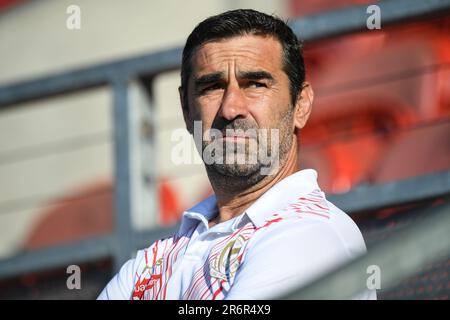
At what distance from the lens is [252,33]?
1.79 m

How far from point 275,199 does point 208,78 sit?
0.28 meters

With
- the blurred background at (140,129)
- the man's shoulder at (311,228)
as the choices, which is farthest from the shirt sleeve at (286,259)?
the blurred background at (140,129)

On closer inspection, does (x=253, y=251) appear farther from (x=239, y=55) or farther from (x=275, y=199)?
(x=239, y=55)

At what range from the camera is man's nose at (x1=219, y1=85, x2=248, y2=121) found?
1698 millimetres

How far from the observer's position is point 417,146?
3.43 meters

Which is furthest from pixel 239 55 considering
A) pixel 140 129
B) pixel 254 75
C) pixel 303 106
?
pixel 140 129

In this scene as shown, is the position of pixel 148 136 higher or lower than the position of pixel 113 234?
higher

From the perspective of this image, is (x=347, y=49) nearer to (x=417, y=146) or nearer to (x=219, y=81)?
(x=417, y=146)

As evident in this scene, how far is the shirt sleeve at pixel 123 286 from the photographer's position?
5.80 ft

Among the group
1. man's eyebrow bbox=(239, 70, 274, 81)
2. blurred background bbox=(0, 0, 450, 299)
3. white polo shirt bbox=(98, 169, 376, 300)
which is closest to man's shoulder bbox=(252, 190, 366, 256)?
white polo shirt bbox=(98, 169, 376, 300)

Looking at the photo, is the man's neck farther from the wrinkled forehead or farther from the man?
the wrinkled forehead

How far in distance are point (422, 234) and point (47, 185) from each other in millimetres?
5010

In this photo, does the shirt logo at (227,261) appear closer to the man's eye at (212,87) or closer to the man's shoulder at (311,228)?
the man's shoulder at (311,228)

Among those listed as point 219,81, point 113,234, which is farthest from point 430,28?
point 219,81
